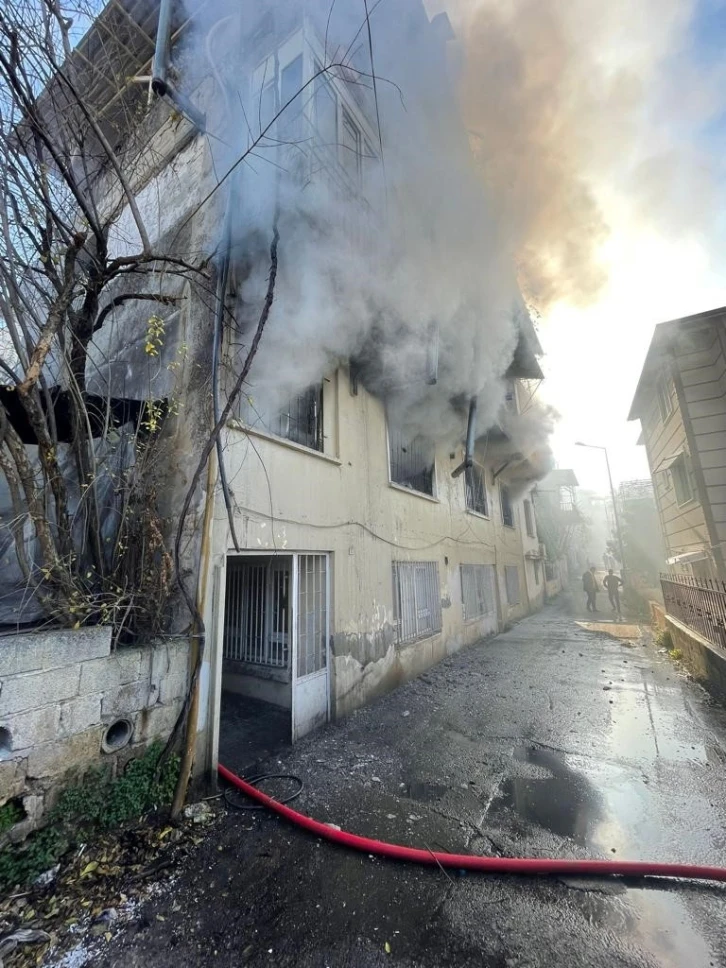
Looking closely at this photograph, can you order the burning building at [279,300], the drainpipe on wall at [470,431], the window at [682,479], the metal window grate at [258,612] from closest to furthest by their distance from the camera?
1. the burning building at [279,300]
2. the metal window grate at [258,612]
3. the drainpipe on wall at [470,431]
4. the window at [682,479]

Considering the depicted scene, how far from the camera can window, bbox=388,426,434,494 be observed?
24.7 ft

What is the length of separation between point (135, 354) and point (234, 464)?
6.94 ft

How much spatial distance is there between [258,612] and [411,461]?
4.39 m

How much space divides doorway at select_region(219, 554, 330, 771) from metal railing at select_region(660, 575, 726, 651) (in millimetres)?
5737

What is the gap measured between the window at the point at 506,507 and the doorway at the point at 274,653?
1045 centimetres

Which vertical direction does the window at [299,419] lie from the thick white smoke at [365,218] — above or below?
below

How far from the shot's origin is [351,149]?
571 cm

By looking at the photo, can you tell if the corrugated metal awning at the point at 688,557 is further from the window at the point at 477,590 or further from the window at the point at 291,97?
the window at the point at 291,97

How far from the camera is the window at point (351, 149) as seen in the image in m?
5.52

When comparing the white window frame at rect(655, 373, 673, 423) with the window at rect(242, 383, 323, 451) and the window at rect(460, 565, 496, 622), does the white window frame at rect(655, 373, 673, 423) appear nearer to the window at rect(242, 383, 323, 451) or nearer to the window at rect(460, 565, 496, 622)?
the window at rect(460, 565, 496, 622)

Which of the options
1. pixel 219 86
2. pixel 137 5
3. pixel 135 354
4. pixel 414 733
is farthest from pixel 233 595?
pixel 137 5

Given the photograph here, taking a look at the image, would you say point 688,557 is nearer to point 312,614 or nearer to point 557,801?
point 557,801

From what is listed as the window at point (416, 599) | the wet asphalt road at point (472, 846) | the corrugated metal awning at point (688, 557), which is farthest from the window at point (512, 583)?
the wet asphalt road at point (472, 846)

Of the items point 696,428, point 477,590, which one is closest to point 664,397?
point 696,428
